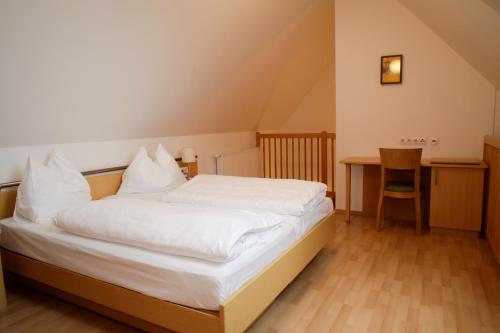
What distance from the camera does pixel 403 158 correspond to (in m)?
3.60

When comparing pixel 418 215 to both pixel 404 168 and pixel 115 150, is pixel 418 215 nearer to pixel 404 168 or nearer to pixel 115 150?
pixel 404 168

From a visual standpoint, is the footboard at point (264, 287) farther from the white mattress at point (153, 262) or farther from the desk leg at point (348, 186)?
the desk leg at point (348, 186)

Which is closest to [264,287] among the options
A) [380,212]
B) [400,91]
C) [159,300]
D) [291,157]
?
[159,300]

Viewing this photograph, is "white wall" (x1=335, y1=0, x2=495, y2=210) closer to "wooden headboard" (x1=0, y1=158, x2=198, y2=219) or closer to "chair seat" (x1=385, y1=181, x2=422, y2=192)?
"chair seat" (x1=385, y1=181, x2=422, y2=192)

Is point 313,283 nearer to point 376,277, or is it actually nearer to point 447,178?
point 376,277

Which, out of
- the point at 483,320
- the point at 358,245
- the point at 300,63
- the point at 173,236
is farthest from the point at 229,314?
the point at 300,63

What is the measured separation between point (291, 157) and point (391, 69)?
2.33 metres

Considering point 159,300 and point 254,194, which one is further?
point 254,194

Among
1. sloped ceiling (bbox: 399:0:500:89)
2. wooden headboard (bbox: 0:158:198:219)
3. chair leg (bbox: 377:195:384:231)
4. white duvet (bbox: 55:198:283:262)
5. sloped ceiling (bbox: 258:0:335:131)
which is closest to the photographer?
white duvet (bbox: 55:198:283:262)

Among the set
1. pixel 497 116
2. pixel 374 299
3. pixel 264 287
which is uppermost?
pixel 497 116

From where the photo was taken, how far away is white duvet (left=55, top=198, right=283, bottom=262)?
6.20ft

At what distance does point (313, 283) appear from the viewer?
2746mm

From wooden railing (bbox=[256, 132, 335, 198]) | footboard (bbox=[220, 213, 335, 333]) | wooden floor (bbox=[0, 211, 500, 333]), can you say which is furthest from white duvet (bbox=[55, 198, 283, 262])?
wooden railing (bbox=[256, 132, 335, 198])

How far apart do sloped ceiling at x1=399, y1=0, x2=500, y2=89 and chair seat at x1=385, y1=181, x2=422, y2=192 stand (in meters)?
1.29
